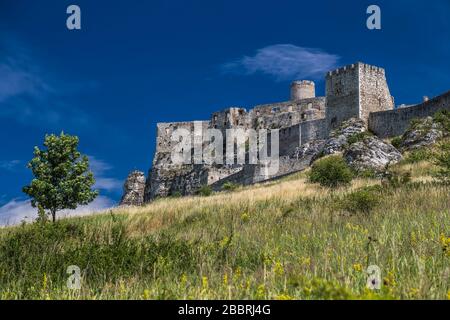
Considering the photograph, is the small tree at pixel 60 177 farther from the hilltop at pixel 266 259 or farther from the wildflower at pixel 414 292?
the wildflower at pixel 414 292

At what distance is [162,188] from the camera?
65.8m

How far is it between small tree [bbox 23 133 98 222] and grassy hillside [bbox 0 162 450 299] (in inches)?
806

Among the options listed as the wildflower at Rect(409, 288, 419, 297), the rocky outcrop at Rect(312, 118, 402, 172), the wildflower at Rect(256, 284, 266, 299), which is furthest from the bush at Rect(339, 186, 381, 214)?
the rocky outcrop at Rect(312, 118, 402, 172)

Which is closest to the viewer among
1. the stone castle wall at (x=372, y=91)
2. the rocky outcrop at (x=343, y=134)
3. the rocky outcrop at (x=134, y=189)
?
the rocky outcrop at (x=343, y=134)

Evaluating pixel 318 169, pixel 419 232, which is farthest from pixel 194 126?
pixel 419 232

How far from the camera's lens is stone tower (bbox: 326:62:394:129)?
142 feet

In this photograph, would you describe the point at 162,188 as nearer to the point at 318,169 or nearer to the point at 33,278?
the point at 318,169

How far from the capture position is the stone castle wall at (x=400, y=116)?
36531mm

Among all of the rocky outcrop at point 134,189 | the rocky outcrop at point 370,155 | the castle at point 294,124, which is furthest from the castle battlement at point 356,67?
the rocky outcrop at point 134,189

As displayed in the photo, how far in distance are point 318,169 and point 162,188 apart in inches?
1646

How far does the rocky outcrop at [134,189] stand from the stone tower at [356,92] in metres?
32.3

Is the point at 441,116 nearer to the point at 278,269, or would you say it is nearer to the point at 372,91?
the point at 372,91

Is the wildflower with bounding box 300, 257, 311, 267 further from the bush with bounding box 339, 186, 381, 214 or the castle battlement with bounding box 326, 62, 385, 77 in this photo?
the castle battlement with bounding box 326, 62, 385, 77

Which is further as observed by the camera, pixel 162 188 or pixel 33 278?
pixel 162 188
